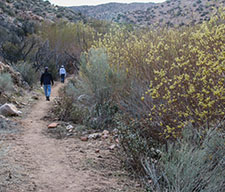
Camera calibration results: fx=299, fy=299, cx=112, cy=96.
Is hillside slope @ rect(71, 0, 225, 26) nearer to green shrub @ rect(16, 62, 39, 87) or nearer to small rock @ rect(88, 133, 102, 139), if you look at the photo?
green shrub @ rect(16, 62, 39, 87)

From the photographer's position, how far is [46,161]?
507 cm

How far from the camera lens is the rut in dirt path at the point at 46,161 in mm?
4074

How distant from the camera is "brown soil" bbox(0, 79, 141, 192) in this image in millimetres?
4062

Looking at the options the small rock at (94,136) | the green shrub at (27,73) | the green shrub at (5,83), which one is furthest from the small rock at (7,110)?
the green shrub at (27,73)

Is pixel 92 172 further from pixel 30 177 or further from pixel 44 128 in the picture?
pixel 44 128

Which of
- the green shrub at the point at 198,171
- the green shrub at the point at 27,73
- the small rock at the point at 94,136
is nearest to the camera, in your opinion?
the green shrub at the point at 198,171

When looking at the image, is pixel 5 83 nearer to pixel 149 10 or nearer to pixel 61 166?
pixel 61 166

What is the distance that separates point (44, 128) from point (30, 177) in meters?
3.32

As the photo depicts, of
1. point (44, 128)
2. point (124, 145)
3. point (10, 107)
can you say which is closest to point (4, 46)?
point (10, 107)

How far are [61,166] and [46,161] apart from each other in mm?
369

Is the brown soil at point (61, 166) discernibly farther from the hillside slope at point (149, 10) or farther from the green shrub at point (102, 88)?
the hillside slope at point (149, 10)

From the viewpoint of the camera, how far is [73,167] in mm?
4820

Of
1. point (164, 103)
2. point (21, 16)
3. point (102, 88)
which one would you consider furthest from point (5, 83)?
point (21, 16)

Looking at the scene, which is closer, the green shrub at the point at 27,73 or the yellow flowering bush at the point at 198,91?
the yellow flowering bush at the point at 198,91
